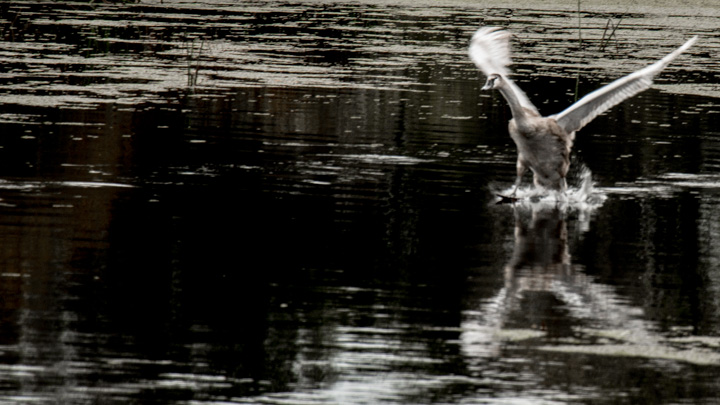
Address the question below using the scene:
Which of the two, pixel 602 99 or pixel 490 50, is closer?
pixel 602 99

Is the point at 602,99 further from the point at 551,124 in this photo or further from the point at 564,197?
the point at 564,197

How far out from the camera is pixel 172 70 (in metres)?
21.8

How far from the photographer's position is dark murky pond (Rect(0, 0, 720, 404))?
6.50m

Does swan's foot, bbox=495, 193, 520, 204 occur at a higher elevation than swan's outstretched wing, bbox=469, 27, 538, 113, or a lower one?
lower

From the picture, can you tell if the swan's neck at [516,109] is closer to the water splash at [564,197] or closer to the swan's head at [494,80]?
the swan's head at [494,80]

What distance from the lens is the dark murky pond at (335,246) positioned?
6504mm

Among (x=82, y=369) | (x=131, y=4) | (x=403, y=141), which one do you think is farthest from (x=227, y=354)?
(x=131, y=4)

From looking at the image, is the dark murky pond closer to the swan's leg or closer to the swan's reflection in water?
the swan's reflection in water

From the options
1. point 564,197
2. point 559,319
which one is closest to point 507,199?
point 564,197

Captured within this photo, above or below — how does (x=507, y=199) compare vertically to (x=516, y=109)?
below

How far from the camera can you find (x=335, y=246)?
31.2 ft

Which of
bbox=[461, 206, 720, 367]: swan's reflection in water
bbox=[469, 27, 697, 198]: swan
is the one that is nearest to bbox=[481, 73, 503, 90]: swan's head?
bbox=[469, 27, 697, 198]: swan

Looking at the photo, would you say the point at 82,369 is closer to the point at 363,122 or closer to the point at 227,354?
the point at 227,354

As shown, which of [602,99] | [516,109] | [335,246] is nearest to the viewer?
[335,246]
